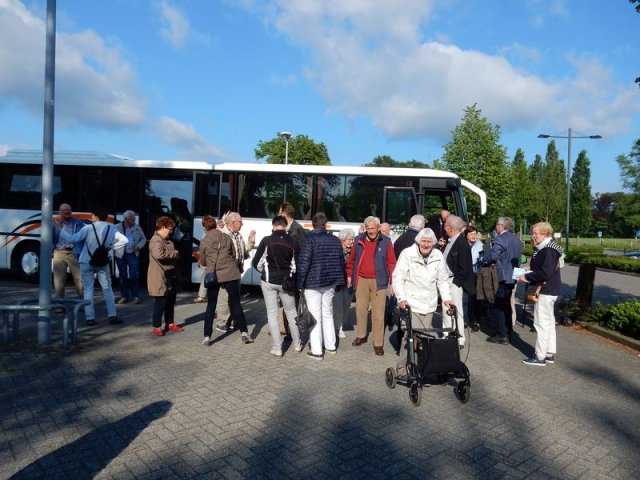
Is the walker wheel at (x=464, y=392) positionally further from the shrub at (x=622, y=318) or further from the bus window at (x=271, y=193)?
the bus window at (x=271, y=193)

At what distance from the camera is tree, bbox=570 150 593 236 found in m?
64.6

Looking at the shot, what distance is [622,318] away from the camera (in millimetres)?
8781

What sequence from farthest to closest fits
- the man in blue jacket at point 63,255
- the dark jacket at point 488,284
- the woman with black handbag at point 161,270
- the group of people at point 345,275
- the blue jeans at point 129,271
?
the blue jeans at point 129,271 < the man in blue jacket at point 63,255 < the dark jacket at point 488,284 < the woman with black handbag at point 161,270 < the group of people at point 345,275

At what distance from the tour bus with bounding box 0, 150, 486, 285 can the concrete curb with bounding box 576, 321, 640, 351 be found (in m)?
3.79

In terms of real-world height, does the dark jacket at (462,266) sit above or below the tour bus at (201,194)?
below

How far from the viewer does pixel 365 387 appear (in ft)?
18.9

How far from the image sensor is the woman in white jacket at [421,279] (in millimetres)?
5902

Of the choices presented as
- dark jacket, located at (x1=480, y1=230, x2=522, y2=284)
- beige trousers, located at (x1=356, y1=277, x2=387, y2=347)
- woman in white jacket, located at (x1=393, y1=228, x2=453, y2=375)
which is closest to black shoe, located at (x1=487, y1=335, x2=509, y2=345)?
dark jacket, located at (x1=480, y1=230, x2=522, y2=284)

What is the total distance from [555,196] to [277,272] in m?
54.1

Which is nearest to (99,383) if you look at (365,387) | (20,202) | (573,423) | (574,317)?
(365,387)

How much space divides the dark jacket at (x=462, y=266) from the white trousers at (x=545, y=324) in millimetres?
880

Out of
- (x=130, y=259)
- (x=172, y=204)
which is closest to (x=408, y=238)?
(x=130, y=259)

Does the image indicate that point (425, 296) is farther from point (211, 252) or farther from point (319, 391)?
point (211, 252)

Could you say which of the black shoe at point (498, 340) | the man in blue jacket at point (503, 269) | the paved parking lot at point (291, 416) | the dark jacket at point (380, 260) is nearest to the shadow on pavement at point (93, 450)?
the paved parking lot at point (291, 416)
